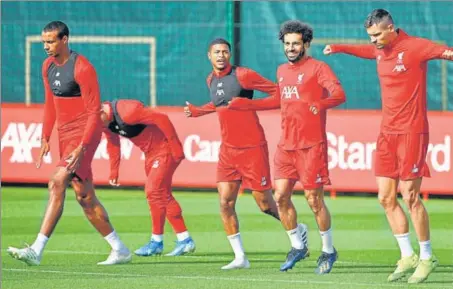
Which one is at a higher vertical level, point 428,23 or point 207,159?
point 428,23

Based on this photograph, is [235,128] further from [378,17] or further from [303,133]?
[378,17]

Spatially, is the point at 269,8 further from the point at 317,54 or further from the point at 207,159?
the point at 207,159

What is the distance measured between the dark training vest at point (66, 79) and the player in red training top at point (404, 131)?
3.08m

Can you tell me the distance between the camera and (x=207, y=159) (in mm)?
24094

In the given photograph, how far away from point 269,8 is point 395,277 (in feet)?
48.9

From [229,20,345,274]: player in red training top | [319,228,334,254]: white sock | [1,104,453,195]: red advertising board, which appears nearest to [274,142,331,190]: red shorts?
[229,20,345,274]: player in red training top

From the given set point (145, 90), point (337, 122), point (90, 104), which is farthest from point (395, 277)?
point (145, 90)

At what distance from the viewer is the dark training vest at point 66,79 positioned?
52.2 ft

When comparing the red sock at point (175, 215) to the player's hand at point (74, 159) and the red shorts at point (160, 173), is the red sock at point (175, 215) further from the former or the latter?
the player's hand at point (74, 159)

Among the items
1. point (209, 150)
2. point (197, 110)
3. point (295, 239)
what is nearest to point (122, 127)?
point (197, 110)

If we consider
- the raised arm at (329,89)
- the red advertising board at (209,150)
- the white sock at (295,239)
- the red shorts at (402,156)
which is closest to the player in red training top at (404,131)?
the red shorts at (402,156)

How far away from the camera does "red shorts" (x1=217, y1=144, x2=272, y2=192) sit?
16.1 m

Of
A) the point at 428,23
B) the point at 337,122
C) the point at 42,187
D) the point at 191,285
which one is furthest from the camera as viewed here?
the point at 428,23

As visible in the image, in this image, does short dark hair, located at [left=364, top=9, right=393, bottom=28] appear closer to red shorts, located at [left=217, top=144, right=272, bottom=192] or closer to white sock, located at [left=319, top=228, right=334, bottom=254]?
white sock, located at [left=319, top=228, right=334, bottom=254]
